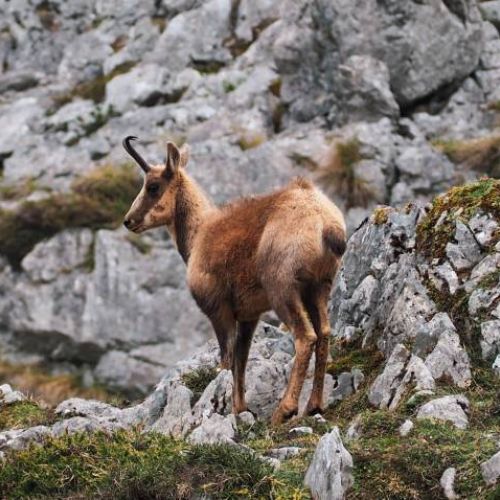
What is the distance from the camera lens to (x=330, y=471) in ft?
26.1

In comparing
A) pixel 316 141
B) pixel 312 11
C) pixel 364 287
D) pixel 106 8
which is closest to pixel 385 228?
pixel 364 287

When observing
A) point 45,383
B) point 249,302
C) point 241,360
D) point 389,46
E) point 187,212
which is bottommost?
point 45,383

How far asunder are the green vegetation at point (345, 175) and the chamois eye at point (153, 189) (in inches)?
598

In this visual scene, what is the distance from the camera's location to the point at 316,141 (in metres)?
31.0

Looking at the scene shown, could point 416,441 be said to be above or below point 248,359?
above

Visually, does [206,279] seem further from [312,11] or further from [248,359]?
[312,11]

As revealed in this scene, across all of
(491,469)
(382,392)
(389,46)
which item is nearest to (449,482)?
→ (491,469)

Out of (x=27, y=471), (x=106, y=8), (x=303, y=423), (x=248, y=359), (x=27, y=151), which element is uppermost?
(x=27, y=471)

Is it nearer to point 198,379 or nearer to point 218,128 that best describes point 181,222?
point 198,379

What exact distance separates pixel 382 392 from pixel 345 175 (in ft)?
62.3

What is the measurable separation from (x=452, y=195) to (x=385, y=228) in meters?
1.25

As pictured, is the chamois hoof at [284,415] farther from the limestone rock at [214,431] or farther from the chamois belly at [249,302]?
the chamois belly at [249,302]

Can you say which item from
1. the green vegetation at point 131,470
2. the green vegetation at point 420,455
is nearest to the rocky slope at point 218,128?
the green vegetation at point 420,455

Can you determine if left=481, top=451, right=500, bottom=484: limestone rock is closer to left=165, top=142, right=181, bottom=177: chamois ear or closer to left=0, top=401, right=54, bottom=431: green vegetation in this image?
left=0, top=401, right=54, bottom=431: green vegetation
